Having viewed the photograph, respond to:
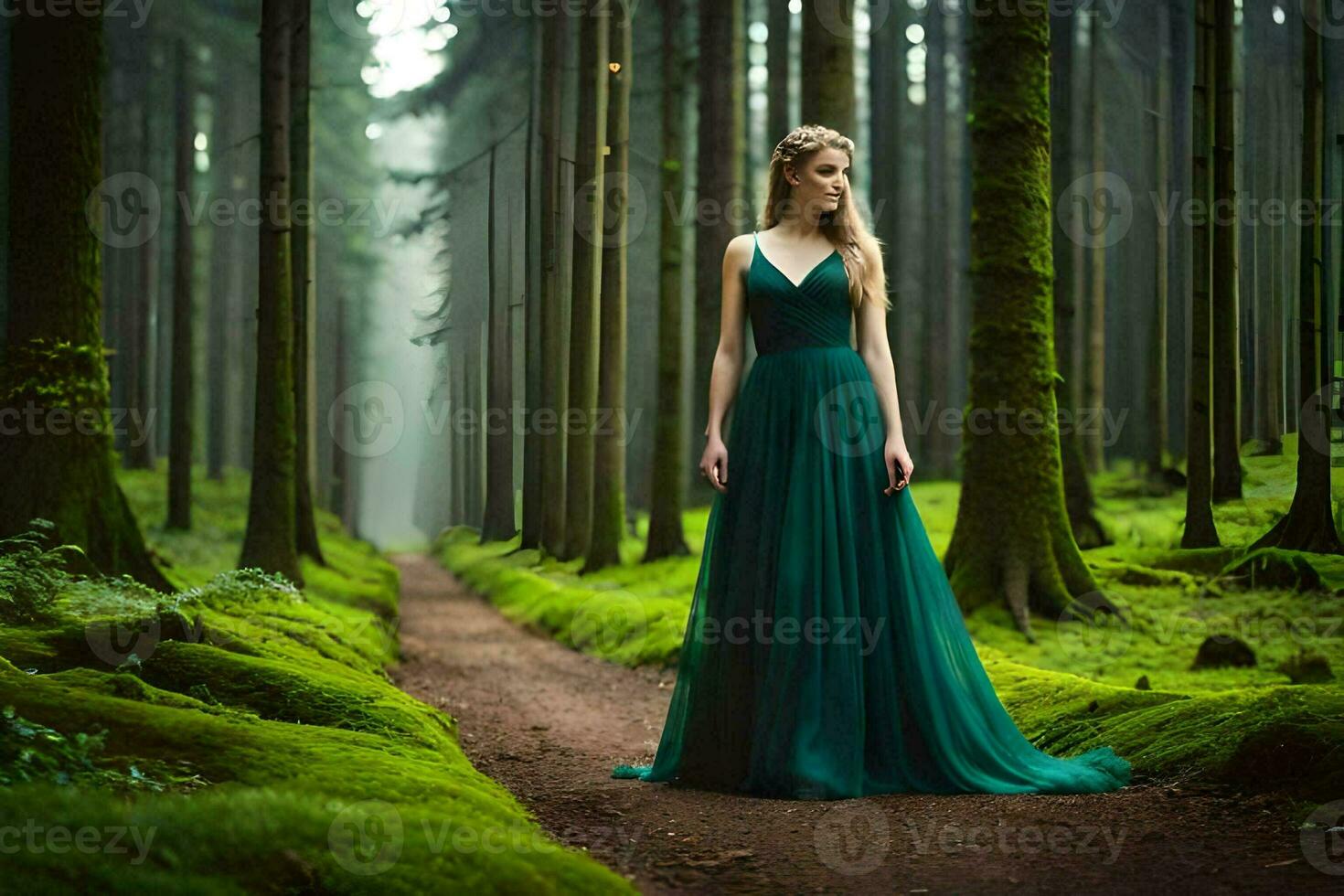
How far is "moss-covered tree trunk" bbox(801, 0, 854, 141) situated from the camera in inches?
352

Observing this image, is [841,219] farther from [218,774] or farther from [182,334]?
[182,334]

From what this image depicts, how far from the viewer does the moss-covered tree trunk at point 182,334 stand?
17469mm

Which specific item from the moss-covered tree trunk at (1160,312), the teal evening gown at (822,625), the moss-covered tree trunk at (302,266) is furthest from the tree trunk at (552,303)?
the teal evening gown at (822,625)

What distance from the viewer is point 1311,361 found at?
557cm

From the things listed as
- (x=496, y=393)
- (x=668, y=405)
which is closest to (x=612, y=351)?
(x=668, y=405)

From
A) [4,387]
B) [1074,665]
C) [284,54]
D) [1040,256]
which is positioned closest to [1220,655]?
[1074,665]

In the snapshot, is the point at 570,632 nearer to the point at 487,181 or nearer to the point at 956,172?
the point at 487,181

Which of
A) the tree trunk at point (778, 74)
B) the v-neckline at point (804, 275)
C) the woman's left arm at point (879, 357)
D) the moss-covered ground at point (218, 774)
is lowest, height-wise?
the moss-covered ground at point (218, 774)

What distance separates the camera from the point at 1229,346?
6312 mm

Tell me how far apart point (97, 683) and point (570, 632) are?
794 cm

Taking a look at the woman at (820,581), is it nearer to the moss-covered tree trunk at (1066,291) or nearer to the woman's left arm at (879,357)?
the woman's left arm at (879,357)

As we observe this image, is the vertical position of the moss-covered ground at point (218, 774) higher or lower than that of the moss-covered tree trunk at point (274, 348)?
lower

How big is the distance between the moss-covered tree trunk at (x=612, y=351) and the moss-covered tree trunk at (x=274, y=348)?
449cm

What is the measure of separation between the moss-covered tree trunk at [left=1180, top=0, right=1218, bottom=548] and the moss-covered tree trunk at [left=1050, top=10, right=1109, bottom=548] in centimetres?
156
